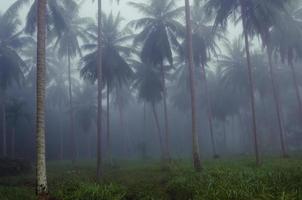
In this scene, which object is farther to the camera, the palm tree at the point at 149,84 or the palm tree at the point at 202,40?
the palm tree at the point at 149,84

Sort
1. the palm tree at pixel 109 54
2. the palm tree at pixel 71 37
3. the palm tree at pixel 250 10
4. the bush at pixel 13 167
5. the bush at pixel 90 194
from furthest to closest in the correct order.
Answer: the palm tree at pixel 71 37, the palm tree at pixel 109 54, the bush at pixel 13 167, the palm tree at pixel 250 10, the bush at pixel 90 194

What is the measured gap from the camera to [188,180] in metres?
13.0

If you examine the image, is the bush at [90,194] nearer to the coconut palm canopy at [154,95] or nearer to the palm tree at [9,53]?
the coconut palm canopy at [154,95]

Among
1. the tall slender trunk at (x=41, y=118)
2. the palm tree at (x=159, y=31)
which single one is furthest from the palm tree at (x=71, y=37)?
the tall slender trunk at (x=41, y=118)

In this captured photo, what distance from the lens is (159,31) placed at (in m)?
28.5

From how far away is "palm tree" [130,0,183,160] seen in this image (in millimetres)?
28297

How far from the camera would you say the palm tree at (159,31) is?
2830cm

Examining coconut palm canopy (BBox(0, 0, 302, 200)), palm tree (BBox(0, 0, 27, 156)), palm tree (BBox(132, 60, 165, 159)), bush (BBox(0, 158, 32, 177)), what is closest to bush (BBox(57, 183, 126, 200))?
coconut palm canopy (BBox(0, 0, 302, 200))

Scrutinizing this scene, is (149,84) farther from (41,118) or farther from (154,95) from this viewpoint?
(41,118)

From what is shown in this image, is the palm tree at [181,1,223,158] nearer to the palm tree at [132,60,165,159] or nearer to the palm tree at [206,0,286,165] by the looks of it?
the palm tree at [132,60,165,159]

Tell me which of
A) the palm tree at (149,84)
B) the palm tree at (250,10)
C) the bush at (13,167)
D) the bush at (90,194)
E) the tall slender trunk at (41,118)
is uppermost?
the palm tree at (250,10)

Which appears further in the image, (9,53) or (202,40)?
(9,53)

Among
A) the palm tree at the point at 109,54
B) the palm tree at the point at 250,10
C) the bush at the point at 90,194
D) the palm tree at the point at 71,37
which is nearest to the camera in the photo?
the bush at the point at 90,194

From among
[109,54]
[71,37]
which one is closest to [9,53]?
[71,37]
